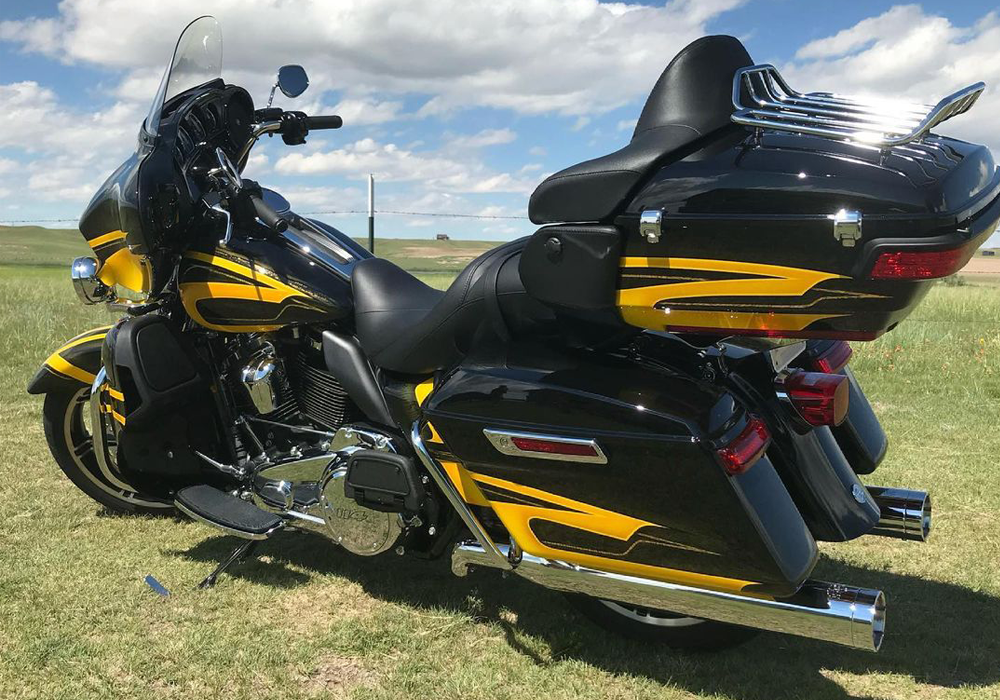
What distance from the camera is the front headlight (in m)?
3.58

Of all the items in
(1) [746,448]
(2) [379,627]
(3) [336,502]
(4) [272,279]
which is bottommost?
(2) [379,627]

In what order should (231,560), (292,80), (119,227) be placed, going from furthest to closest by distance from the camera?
(292,80)
(119,227)
(231,560)

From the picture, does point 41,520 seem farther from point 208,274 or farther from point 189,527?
point 208,274

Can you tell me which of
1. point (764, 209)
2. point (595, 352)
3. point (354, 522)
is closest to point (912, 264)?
point (764, 209)

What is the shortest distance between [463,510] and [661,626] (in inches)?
29.9

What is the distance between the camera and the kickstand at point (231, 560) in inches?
132

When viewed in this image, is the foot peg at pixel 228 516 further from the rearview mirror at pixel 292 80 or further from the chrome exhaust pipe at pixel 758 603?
the rearview mirror at pixel 292 80

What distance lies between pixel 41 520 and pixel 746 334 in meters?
3.45

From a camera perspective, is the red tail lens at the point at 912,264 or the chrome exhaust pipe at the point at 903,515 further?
the chrome exhaust pipe at the point at 903,515

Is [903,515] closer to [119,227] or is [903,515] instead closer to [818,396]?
[818,396]

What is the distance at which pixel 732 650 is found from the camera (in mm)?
2814

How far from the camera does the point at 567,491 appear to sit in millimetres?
2371

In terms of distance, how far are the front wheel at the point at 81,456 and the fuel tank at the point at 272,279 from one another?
1047 mm

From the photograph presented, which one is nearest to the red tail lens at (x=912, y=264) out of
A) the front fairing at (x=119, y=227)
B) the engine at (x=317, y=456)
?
the engine at (x=317, y=456)
